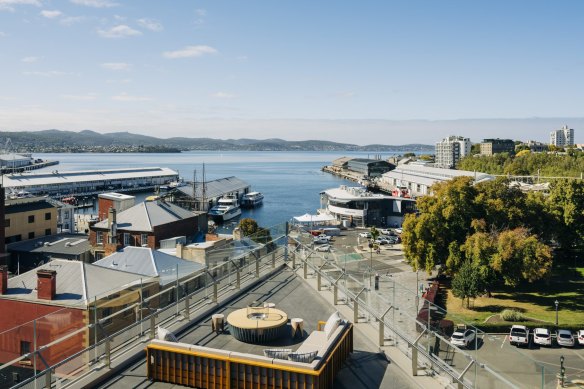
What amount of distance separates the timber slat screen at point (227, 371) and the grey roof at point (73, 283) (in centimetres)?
675

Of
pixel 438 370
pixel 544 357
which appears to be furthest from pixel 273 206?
pixel 438 370

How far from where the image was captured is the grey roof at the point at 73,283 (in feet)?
42.2

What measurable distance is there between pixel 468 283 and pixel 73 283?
14.6 metres

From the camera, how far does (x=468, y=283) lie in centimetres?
2058

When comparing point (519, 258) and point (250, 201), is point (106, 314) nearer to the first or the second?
point (519, 258)

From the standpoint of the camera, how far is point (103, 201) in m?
35.5

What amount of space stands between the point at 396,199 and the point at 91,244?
2818 cm

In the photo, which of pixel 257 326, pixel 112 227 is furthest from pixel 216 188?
pixel 257 326

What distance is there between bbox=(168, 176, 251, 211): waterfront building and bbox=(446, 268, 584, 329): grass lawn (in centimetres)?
3730

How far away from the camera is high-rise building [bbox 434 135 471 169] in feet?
463

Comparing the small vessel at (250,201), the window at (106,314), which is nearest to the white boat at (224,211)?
the small vessel at (250,201)

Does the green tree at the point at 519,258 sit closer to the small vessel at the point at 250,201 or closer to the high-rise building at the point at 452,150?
the small vessel at the point at 250,201

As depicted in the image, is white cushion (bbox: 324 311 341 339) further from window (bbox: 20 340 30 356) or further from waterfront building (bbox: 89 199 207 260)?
waterfront building (bbox: 89 199 207 260)

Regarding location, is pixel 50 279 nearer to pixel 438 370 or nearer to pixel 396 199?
pixel 438 370
